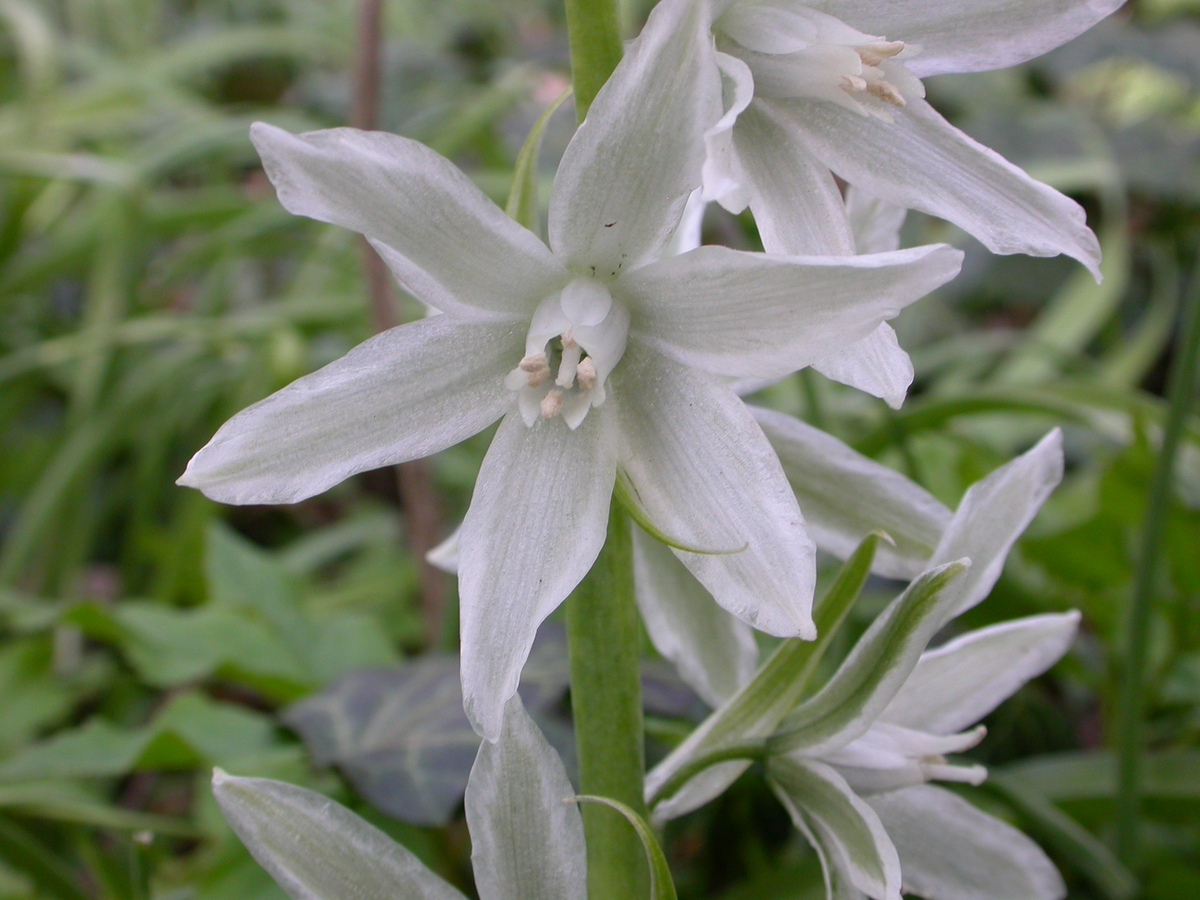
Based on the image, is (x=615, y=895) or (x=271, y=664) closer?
(x=615, y=895)

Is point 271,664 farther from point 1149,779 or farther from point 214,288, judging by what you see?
point 214,288

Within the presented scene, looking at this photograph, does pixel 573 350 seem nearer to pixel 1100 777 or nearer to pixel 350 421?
pixel 350 421

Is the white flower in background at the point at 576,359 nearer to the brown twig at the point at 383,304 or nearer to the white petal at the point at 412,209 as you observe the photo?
the white petal at the point at 412,209

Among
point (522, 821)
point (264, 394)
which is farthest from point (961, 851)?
point (264, 394)

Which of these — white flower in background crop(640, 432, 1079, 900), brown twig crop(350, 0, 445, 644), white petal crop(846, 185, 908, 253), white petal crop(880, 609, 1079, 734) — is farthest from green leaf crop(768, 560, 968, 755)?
brown twig crop(350, 0, 445, 644)

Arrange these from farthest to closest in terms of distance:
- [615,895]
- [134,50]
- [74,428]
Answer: [134,50] < [74,428] < [615,895]

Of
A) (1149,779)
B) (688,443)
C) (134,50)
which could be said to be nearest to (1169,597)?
(1149,779)
